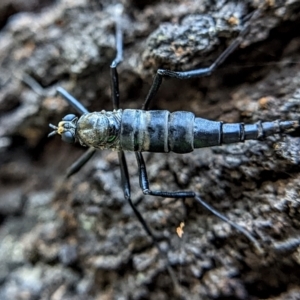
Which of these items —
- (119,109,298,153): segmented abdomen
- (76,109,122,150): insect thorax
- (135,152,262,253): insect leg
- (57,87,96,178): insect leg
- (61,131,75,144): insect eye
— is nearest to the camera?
(135,152,262,253): insect leg

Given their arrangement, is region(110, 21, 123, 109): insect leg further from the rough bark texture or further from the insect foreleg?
the insect foreleg

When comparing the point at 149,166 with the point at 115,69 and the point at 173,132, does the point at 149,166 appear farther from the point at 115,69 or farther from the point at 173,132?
the point at 115,69

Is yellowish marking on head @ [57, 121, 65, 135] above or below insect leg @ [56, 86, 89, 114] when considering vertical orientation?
below

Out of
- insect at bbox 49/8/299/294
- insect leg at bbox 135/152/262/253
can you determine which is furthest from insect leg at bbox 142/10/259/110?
insect leg at bbox 135/152/262/253

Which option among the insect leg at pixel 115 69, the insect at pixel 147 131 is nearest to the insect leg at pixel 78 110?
the insect at pixel 147 131

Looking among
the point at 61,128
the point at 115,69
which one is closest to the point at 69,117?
the point at 61,128

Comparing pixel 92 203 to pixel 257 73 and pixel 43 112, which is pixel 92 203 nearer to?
pixel 43 112

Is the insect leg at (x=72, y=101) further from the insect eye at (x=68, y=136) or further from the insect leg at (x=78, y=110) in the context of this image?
the insect eye at (x=68, y=136)

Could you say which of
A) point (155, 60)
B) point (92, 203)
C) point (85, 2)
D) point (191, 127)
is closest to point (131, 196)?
point (92, 203)
